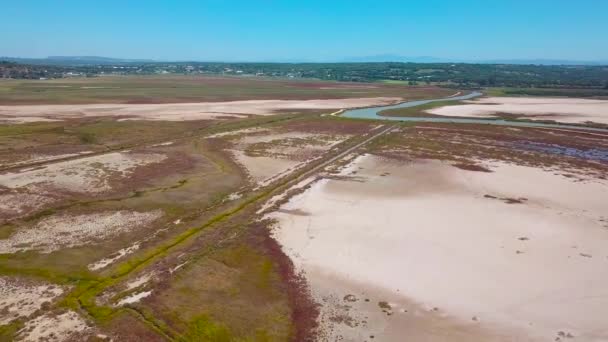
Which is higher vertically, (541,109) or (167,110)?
(541,109)

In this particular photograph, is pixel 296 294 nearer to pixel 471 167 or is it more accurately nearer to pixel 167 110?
pixel 471 167

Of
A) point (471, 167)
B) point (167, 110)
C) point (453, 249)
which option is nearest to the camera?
point (453, 249)

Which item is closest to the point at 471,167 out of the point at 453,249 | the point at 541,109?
the point at 453,249

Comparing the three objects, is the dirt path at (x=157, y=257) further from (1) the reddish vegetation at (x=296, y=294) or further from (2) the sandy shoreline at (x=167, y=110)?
(2) the sandy shoreline at (x=167, y=110)

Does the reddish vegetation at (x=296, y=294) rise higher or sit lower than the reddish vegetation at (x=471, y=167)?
lower

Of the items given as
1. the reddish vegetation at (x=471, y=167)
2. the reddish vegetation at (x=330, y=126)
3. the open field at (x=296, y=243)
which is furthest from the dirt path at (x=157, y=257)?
the reddish vegetation at (x=330, y=126)

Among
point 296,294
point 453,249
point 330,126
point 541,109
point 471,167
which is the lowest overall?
point 296,294
